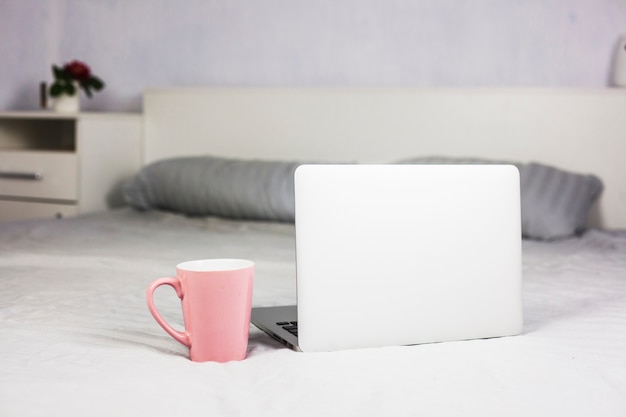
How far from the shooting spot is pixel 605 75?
2.35 meters

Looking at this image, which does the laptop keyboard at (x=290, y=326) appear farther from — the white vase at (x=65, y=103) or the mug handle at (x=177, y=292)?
the white vase at (x=65, y=103)

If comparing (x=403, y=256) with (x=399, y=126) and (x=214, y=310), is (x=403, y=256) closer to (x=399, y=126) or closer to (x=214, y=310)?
(x=214, y=310)

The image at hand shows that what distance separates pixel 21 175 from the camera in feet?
8.51

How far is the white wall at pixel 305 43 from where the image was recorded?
238 centimetres

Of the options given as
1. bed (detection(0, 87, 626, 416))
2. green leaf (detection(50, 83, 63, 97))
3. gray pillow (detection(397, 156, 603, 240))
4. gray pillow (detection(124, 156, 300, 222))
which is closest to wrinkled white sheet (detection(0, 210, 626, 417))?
bed (detection(0, 87, 626, 416))

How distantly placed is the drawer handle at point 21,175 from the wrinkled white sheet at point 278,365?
1.31 meters

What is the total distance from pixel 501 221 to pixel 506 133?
1.42 meters

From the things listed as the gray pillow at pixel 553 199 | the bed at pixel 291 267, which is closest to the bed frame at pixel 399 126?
the bed at pixel 291 267

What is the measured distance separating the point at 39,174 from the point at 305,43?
3.22 ft

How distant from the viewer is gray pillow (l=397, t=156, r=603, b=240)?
1.90m

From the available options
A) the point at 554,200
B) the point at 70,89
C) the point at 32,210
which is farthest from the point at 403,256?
the point at 70,89

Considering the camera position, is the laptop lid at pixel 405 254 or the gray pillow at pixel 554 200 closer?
the laptop lid at pixel 405 254

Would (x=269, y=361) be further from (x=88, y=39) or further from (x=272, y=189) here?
(x=88, y=39)

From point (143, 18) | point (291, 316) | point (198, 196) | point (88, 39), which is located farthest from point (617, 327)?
point (88, 39)
